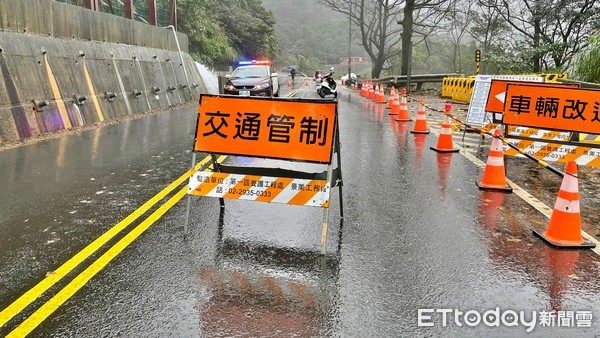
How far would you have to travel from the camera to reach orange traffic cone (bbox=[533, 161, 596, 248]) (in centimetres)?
531

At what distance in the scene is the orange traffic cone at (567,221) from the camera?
5312 millimetres

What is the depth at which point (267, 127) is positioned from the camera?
547 cm

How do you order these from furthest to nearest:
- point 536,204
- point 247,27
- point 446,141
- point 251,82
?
point 247,27, point 251,82, point 446,141, point 536,204

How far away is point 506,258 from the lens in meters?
4.94

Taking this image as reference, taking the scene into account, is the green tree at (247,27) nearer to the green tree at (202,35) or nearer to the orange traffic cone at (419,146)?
the green tree at (202,35)

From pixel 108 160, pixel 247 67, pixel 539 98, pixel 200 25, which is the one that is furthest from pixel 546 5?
pixel 108 160

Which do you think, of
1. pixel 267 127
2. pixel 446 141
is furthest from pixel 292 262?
pixel 446 141

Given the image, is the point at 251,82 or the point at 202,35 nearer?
the point at 251,82

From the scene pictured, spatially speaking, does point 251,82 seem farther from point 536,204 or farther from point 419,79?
point 536,204

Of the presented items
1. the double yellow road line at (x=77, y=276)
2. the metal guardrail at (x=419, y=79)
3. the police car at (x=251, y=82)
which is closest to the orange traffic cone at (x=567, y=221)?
the double yellow road line at (x=77, y=276)

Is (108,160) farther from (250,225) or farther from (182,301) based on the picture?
(182,301)

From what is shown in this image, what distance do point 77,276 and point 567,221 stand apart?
182 inches

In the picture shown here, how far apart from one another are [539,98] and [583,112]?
674mm

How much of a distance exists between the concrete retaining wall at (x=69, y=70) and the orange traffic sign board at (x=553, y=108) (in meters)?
9.65
